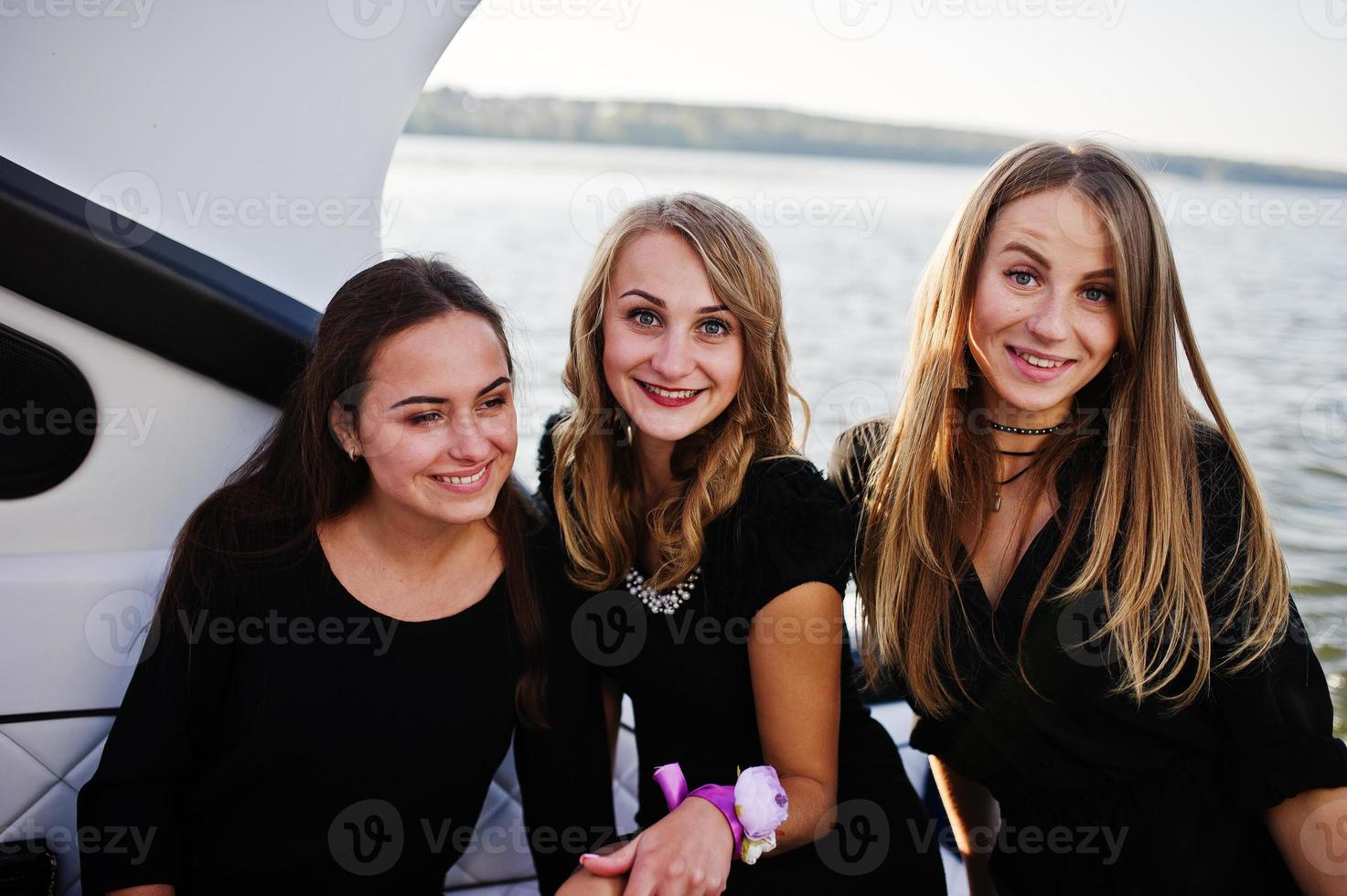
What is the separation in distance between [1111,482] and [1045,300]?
0.98 ft

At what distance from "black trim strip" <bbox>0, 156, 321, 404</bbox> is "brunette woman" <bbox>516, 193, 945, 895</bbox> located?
534 mm

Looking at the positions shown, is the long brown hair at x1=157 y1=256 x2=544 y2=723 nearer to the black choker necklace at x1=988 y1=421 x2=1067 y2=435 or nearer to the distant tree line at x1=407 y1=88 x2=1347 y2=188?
the black choker necklace at x1=988 y1=421 x2=1067 y2=435

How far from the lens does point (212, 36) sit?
5.62 feet

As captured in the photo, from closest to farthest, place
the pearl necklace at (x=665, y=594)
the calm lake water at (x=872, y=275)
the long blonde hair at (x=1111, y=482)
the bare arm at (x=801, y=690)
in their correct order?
the long blonde hair at (x=1111, y=482) < the bare arm at (x=801, y=690) < the pearl necklace at (x=665, y=594) < the calm lake water at (x=872, y=275)

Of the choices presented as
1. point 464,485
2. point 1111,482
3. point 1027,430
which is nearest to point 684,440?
point 464,485

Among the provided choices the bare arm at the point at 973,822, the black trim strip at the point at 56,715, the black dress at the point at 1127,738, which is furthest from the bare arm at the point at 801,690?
the black trim strip at the point at 56,715

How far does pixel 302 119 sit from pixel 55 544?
2.83ft

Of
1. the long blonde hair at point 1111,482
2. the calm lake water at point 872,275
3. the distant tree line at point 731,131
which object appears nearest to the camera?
the long blonde hair at point 1111,482

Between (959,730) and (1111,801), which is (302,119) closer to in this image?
(959,730)

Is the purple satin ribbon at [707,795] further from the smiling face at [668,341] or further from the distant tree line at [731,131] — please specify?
the distant tree line at [731,131]

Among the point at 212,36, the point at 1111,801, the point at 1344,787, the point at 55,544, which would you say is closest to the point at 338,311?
the point at 212,36

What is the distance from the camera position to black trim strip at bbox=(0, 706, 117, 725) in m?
1.67

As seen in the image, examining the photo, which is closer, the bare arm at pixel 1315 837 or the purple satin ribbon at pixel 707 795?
the bare arm at pixel 1315 837

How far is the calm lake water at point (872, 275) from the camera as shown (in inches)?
154
